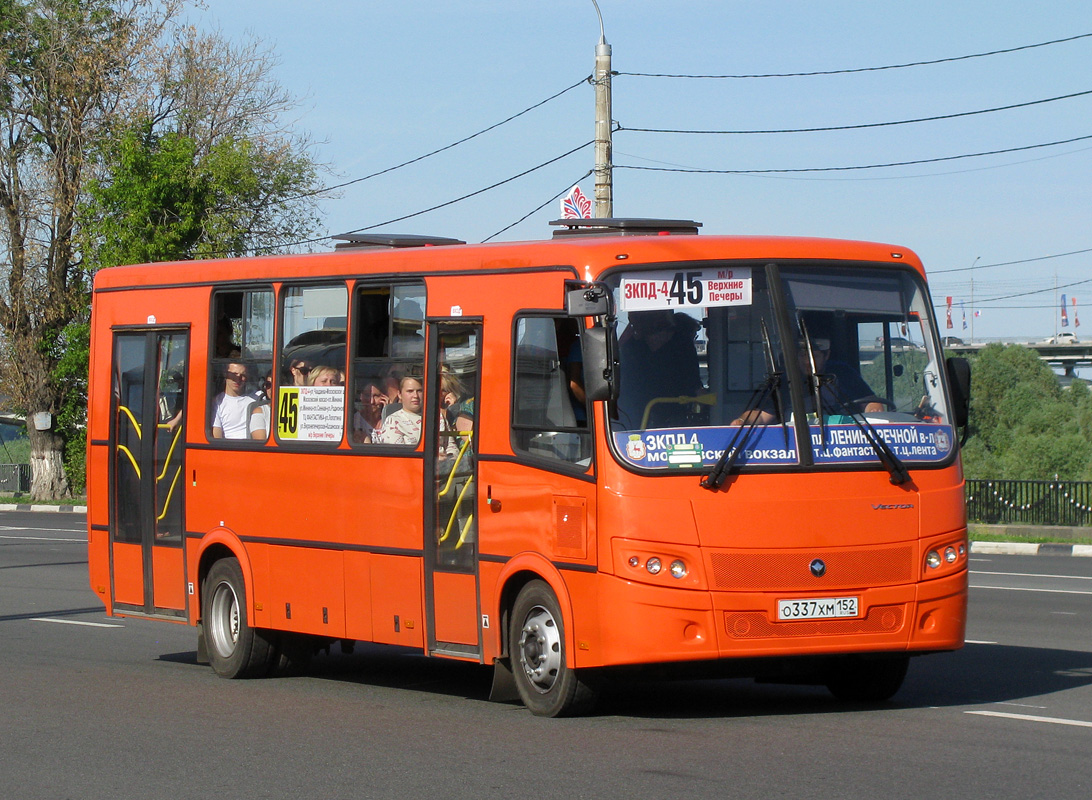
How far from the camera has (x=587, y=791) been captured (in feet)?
22.0

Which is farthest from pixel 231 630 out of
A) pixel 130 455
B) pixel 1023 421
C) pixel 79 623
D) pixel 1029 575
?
pixel 1023 421

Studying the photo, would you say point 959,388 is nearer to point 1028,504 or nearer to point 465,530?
point 465,530

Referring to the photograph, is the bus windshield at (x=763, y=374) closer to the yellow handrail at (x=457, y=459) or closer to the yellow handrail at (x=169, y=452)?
the yellow handrail at (x=457, y=459)

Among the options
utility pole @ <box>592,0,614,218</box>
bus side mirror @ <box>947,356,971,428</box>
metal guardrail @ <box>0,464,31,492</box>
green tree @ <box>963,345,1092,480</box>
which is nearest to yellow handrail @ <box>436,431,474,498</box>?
bus side mirror @ <box>947,356,971,428</box>

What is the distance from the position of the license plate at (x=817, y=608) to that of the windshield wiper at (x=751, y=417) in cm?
73

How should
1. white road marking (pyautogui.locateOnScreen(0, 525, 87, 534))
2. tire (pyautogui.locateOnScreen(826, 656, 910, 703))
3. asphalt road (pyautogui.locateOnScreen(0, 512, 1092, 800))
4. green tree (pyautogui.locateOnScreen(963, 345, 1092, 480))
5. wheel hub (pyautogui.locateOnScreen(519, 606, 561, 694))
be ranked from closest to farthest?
asphalt road (pyautogui.locateOnScreen(0, 512, 1092, 800)) < wheel hub (pyautogui.locateOnScreen(519, 606, 561, 694)) < tire (pyautogui.locateOnScreen(826, 656, 910, 703)) < white road marking (pyautogui.locateOnScreen(0, 525, 87, 534)) < green tree (pyautogui.locateOnScreen(963, 345, 1092, 480))

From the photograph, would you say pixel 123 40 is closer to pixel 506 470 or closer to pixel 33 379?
pixel 33 379

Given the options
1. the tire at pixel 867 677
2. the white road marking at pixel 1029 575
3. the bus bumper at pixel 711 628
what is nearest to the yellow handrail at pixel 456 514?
the bus bumper at pixel 711 628

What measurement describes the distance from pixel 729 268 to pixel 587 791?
3231 millimetres

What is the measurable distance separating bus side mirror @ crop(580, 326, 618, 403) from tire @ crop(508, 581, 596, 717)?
4.15 ft

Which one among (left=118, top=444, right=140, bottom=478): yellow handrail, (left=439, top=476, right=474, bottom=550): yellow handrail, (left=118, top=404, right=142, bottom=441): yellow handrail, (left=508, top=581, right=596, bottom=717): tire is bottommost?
(left=508, top=581, right=596, bottom=717): tire

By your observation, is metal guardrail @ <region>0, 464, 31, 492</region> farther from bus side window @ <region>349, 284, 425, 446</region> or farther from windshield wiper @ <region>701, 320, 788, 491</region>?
windshield wiper @ <region>701, 320, 788, 491</region>

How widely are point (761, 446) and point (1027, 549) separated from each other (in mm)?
17453

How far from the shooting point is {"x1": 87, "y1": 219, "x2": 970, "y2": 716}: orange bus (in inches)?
326
